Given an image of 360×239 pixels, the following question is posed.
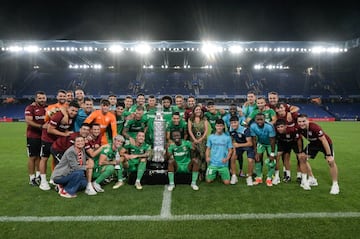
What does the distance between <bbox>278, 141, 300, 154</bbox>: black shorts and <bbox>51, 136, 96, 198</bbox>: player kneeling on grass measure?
396cm

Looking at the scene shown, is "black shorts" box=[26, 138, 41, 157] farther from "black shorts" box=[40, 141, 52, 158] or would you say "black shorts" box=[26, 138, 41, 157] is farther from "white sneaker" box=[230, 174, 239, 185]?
"white sneaker" box=[230, 174, 239, 185]

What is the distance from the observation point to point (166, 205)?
14.8 ft

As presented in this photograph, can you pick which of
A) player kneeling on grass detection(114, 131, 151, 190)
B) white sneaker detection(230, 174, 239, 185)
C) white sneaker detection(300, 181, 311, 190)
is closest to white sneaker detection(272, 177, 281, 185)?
white sneaker detection(300, 181, 311, 190)

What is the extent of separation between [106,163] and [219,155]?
228 centimetres

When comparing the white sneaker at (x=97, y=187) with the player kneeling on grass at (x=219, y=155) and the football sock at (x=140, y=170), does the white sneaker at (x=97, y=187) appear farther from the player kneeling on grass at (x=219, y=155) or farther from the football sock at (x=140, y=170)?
the player kneeling on grass at (x=219, y=155)

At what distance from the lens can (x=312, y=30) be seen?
23656mm

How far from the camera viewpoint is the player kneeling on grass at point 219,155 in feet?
18.8

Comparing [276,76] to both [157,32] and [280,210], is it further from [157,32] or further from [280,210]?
[280,210]

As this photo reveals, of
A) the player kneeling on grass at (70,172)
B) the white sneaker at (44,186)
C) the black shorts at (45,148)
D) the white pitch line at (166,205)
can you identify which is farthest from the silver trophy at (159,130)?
Result: the white sneaker at (44,186)

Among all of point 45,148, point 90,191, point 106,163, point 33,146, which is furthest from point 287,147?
point 33,146

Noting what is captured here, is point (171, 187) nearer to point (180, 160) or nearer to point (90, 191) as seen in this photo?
point (180, 160)

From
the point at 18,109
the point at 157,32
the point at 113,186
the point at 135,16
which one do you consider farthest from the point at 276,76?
the point at 113,186

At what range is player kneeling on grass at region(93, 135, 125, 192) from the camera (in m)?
5.36

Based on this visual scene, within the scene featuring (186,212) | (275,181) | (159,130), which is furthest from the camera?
(159,130)
